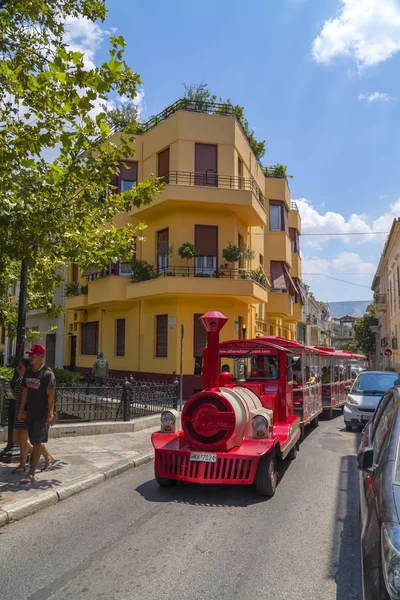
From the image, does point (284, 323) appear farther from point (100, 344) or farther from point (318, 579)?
point (318, 579)

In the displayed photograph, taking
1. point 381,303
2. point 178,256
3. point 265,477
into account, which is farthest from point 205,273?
point 381,303

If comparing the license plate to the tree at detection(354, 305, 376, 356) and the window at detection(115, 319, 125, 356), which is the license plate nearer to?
the window at detection(115, 319, 125, 356)

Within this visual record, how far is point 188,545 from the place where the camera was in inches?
185

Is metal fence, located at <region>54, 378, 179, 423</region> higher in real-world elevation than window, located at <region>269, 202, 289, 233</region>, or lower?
lower

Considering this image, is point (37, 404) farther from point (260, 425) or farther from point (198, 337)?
point (198, 337)

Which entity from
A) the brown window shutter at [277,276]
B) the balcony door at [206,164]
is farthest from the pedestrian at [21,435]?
the brown window shutter at [277,276]

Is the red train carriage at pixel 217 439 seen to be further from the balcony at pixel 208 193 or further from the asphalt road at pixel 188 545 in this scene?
the balcony at pixel 208 193

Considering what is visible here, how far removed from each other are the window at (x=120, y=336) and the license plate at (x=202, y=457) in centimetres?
1682

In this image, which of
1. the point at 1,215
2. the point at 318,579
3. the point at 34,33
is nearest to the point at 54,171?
the point at 1,215

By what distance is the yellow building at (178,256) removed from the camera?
63.7 feet

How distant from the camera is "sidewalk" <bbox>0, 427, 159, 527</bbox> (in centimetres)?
582

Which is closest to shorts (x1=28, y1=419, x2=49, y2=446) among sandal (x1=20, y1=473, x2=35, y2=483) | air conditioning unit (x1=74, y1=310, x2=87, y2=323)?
sandal (x1=20, y1=473, x2=35, y2=483)

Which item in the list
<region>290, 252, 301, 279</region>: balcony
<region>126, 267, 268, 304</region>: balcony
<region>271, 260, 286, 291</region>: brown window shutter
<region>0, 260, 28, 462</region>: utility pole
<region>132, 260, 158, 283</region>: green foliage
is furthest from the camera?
<region>290, 252, 301, 279</region>: balcony

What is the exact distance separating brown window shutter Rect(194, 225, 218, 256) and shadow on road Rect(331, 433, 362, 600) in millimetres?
13844
